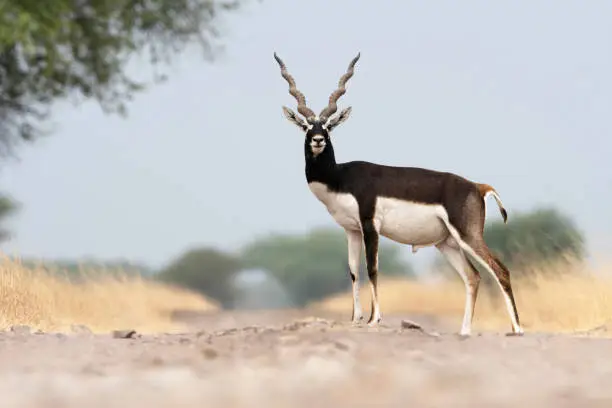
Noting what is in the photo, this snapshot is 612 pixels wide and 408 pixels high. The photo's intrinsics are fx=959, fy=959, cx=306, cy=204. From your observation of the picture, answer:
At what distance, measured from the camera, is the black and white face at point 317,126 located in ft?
33.2

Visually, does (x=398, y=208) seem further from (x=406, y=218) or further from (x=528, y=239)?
(x=528, y=239)

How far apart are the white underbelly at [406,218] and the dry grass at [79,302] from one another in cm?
610

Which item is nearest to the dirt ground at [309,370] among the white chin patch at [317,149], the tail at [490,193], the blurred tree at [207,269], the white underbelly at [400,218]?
the white underbelly at [400,218]

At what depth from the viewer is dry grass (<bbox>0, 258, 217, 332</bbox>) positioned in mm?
14477

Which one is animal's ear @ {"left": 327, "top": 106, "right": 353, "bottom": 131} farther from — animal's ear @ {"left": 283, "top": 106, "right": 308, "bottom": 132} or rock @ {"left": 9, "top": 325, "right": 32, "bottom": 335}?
rock @ {"left": 9, "top": 325, "right": 32, "bottom": 335}

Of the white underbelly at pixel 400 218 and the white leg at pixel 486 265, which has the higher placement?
the white underbelly at pixel 400 218

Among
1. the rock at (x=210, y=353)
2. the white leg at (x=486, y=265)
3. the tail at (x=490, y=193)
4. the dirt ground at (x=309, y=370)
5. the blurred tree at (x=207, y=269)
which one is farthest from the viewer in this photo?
the blurred tree at (x=207, y=269)

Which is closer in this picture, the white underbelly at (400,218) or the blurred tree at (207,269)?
the white underbelly at (400,218)

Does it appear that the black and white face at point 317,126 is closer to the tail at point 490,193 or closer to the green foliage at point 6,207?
the tail at point 490,193

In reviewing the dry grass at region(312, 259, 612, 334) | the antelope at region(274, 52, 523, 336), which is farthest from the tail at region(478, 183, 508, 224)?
the dry grass at region(312, 259, 612, 334)

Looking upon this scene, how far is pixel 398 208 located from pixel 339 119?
1195 mm

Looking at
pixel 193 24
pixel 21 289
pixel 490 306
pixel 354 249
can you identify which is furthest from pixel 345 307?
pixel 354 249

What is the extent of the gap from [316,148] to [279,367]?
345 centimetres

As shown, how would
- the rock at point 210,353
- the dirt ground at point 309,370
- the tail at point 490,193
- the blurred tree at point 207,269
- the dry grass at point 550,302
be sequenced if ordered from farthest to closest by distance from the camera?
the blurred tree at point 207,269
the dry grass at point 550,302
the tail at point 490,193
the rock at point 210,353
the dirt ground at point 309,370
